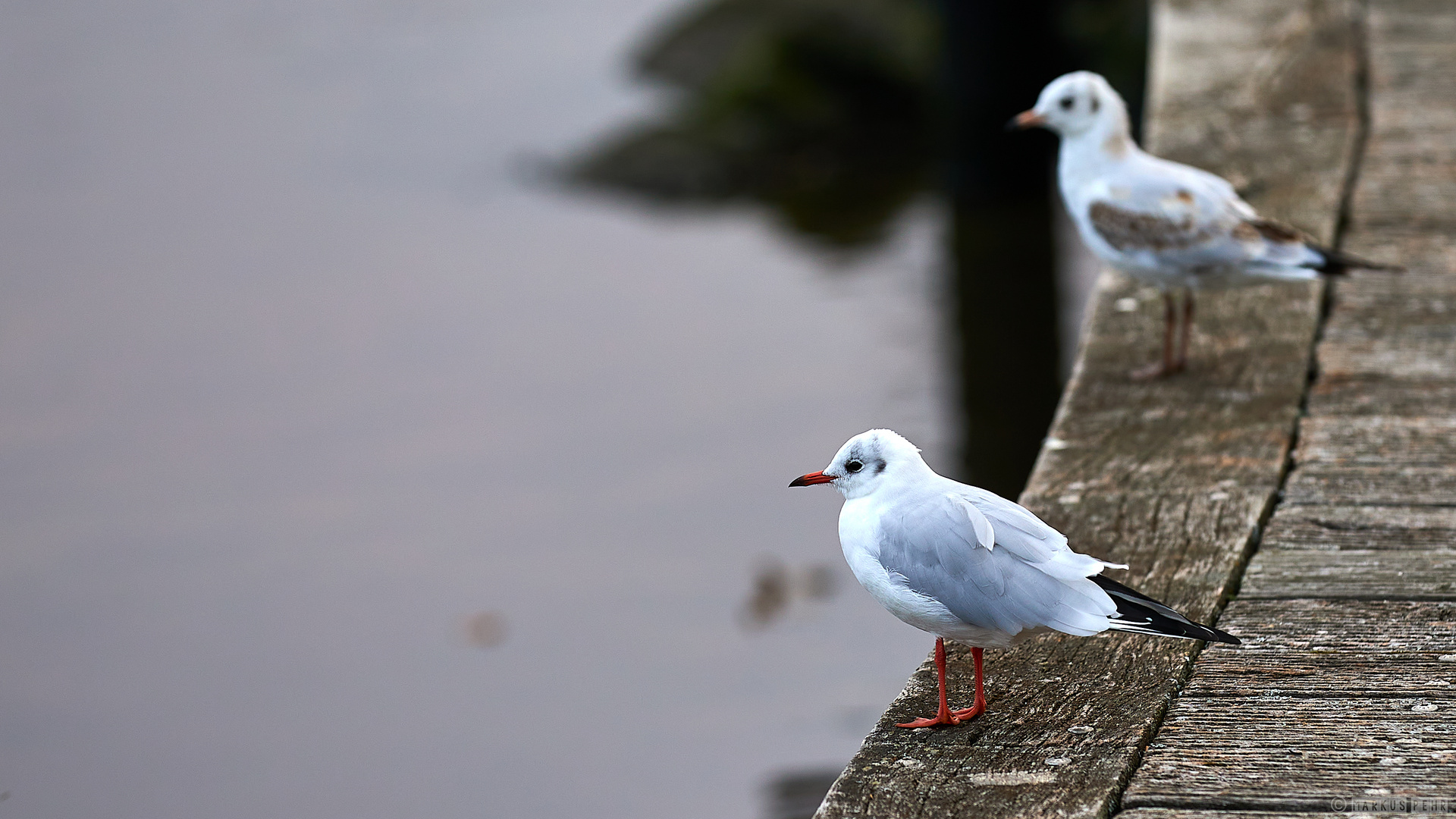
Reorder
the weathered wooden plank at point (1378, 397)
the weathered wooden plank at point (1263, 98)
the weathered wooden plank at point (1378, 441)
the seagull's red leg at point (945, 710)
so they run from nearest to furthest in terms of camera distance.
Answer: the seagull's red leg at point (945, 710) → the weathered wooden plank at point (1378, 441) → the weathered wooden plank at point (1378, 397) → the weathered wooden plank at point (1263, 98)

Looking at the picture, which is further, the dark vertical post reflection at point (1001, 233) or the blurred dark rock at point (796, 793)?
the dark vertical post reflection at point (1001, 233)

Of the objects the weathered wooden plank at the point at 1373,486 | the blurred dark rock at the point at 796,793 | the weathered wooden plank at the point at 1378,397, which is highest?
the weathered wooden plank at the point at 1378,397

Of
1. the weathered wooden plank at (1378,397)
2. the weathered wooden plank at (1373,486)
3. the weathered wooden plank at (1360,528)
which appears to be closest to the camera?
the weathered wooden plank at (1360,528)

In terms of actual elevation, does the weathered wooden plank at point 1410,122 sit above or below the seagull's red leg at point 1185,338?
above

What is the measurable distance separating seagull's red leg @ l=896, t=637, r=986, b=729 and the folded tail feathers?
21 cm

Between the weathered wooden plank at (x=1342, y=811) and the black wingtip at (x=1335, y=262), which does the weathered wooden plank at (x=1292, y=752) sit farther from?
the black wingtip at (x=1335, y=262)

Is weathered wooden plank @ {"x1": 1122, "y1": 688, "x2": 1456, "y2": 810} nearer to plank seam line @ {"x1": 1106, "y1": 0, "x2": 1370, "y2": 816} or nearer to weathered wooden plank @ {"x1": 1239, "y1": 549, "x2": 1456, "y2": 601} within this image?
plank seam line @ {"x1": 1106, "y1": 0, "x2": 1370, "y2": 816}

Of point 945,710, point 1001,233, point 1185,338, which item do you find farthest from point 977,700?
point 1001,233

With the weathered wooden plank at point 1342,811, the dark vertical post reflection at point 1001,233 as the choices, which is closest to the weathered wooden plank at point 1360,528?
the weathered wooden plank at point 1342,811

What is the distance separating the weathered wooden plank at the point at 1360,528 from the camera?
2.50 m

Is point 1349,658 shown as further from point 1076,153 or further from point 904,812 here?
point 1076,153

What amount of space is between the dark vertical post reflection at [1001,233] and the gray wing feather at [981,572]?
12.4ft

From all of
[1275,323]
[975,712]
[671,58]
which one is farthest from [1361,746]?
[671,58]

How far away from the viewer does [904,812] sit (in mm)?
1887
